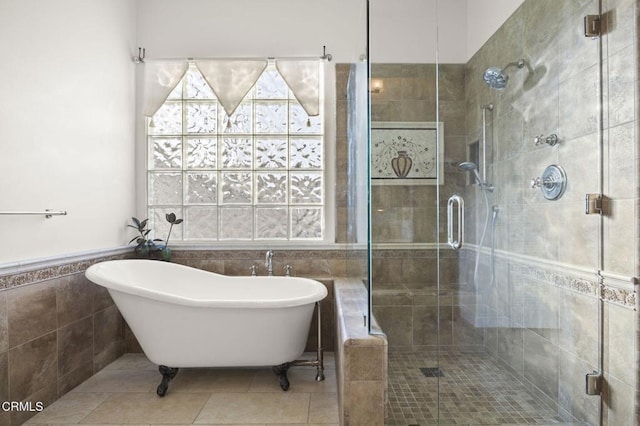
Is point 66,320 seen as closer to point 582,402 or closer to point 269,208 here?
point 269,208

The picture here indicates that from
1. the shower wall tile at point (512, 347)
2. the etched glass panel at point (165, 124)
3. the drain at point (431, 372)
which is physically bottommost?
the drain at point (431, 372)

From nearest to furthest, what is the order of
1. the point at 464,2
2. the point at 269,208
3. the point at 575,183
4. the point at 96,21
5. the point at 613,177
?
the point at 613,177, the point at 575,183, the point at 464,2, the point at 96,21, the point at 269,208

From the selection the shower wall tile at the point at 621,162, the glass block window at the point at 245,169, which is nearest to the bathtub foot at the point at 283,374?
the glass block window at the point at 245,169

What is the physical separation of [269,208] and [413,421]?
191 centimetres

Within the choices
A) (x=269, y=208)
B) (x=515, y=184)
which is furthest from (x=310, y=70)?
(x=515, y=184)

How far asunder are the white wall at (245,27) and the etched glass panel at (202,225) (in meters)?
1.30

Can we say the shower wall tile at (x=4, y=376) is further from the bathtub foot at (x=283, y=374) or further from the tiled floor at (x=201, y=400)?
the bathtub foot at (x=283, y=374)

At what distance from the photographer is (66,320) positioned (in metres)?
2.25

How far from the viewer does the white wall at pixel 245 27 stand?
3045 millimetres

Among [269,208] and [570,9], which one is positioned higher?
[570,9]

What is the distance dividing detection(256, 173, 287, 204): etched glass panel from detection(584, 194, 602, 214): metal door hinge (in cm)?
206

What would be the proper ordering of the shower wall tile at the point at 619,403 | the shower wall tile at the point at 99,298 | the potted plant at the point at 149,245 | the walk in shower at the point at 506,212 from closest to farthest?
the shower wall tile at the point at 619,403
the walk in shower at the point at 506,212
the shower wall tile at the point at 99,298
the potted plant at the point at 149,245

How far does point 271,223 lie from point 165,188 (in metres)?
0.92

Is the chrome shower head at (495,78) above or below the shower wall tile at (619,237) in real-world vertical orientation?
above
